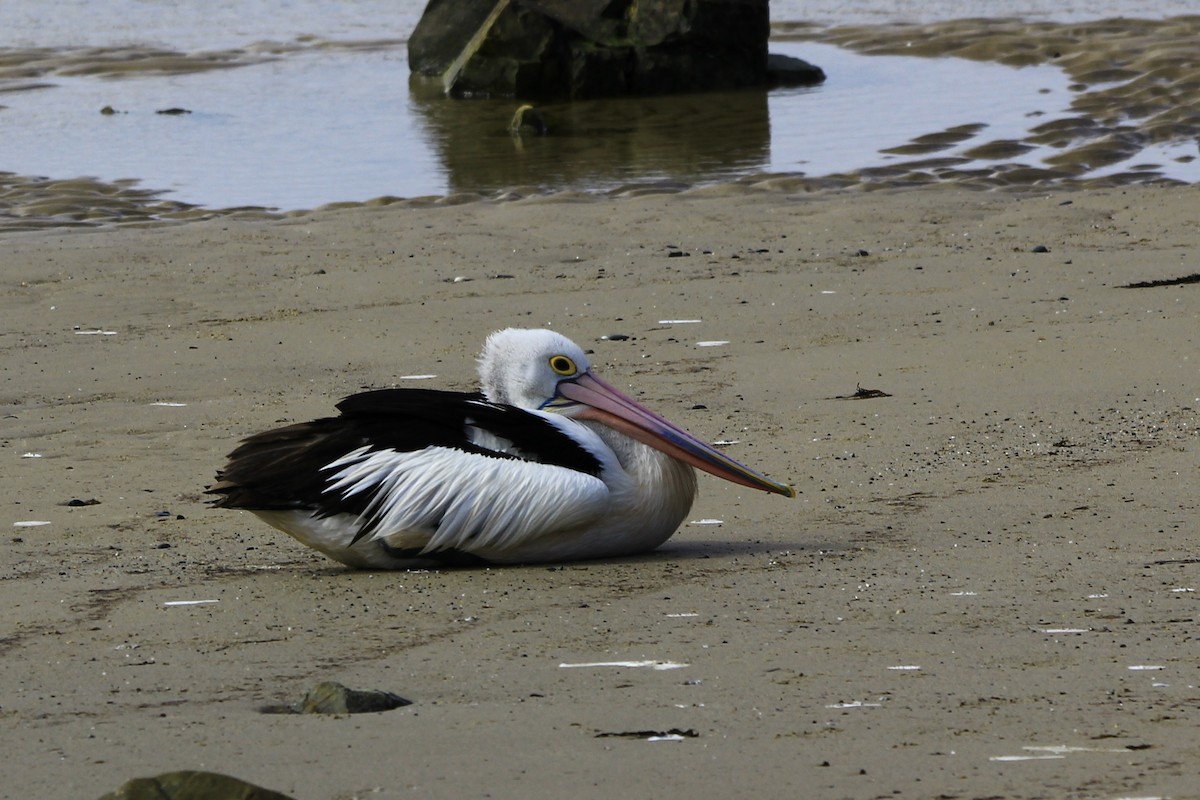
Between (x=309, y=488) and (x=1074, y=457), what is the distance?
8.29 feet

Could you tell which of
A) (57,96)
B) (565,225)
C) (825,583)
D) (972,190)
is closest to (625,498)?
(825,583)

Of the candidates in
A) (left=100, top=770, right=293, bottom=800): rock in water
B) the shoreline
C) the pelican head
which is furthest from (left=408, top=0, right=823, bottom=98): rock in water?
(left=100, top=770, right=293, bottom=800): rock in water

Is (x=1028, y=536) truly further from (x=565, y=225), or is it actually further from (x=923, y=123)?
(x=923, y=123)

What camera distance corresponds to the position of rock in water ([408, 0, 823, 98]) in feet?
52.3

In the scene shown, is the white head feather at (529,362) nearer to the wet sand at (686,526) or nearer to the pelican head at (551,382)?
the pelican head at (551,382)

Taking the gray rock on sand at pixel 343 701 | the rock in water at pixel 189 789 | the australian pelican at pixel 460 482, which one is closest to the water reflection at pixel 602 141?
the australian pelican at pixel 460 482

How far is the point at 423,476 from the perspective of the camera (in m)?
4.72

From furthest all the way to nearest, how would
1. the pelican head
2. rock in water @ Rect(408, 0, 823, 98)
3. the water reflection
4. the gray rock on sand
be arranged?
1. rock in water @ Rect(408, 0, 823, 98)
2. the water reflection
3. the pelican head
4. the gray rock on sand

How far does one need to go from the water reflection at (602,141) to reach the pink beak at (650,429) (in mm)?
6804

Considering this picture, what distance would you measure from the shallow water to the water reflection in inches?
1.1

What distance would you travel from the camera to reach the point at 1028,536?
498cm

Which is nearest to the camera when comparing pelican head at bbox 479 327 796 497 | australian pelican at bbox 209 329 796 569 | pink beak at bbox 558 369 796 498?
australian pelican at bbox 209 329 796 569

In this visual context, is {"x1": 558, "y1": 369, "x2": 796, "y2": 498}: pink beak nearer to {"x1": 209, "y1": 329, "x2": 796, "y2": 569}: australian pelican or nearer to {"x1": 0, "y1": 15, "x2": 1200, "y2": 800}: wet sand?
{"x1": 209, "y1": 329, "x2": 796, "y2": 569}: australian pelican

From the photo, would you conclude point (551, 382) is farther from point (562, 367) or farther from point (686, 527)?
point (686, 527)
